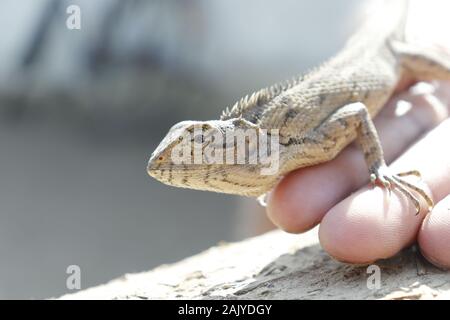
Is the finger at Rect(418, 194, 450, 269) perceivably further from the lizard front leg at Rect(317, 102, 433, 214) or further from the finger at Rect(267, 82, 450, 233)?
the finger at Rect(267, 82, 450, 233)

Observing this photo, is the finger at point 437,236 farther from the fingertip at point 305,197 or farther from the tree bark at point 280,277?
the fingertip at point 305,197

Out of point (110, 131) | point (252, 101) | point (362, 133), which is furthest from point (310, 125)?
point (110, 131)

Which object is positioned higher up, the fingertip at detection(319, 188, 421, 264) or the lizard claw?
the lizard claw

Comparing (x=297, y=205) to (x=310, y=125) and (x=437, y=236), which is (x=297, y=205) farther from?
(x=437, y=236)

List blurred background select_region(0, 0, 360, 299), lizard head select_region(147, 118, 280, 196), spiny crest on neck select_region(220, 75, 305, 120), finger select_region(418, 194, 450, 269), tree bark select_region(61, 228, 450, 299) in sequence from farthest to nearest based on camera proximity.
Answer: blurred background select_region(0, 0, 360, 299), spiny crest on neck select_region(220, 75, 305, 120), lizard head select_region(147, 118, 280, 196), finger select_region(418, 194, 450, 269), tree bark select_region(61, 228, 450, 299)

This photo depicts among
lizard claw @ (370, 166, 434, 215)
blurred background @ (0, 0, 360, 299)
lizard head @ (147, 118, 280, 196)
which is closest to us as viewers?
lizard head @ (147, 118, 280, 196)

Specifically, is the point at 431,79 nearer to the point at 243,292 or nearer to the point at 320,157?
the point at 320,157

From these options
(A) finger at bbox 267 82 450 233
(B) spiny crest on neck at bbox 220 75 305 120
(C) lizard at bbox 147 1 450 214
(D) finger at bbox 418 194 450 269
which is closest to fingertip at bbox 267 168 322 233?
(A) finger at bbox 267 82 450 233
